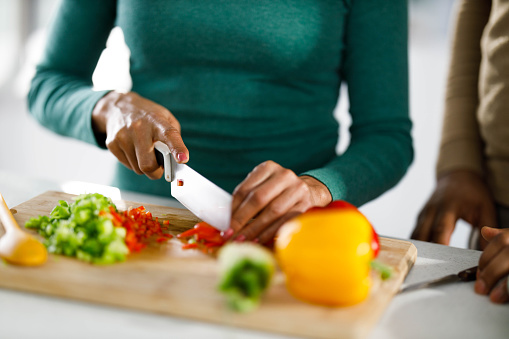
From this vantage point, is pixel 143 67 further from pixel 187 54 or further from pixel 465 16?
pixel 465 16

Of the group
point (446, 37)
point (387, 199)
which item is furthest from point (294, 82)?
point (446, 37)

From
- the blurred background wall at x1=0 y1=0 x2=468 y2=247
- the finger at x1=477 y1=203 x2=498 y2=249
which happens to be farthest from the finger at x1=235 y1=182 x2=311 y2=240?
the blurred background wall at x1=0 y1=0 x2=468 y2=247

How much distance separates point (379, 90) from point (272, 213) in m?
0.48

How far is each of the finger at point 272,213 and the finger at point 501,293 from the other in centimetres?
36

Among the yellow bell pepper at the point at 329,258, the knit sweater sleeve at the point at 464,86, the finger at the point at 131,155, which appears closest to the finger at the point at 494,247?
the yellow bell pepper at the point at 329,258

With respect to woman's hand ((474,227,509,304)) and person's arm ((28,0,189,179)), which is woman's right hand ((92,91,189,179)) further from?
woman's hand ((474,227,509,304))

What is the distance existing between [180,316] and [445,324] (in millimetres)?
394

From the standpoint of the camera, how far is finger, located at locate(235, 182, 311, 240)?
2.95 ft

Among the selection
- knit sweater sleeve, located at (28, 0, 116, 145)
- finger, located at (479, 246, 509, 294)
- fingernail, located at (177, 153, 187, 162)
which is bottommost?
finger, located at (479, 246, 509, 294)

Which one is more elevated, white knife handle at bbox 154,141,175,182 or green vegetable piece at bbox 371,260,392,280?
white knife handle at bbox 154,141,175,182

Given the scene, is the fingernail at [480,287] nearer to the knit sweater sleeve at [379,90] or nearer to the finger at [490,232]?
the finger at [490,232]

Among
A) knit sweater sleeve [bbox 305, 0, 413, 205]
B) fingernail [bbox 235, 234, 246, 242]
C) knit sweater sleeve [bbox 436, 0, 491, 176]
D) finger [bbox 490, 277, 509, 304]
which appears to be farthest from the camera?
knit sweater sleeve [bbox 436, 0, 491, 176]

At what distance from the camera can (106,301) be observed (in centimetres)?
75

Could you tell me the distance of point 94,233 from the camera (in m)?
0.84
